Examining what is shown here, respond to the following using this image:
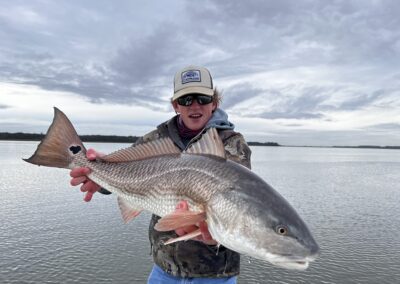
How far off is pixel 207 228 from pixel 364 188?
2926cm

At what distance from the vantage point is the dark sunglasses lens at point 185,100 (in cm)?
454

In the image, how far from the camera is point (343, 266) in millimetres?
13367

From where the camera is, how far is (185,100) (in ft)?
14.9

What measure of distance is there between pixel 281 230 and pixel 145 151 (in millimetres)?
1921

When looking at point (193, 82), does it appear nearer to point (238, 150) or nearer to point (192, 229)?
point (238, 150)

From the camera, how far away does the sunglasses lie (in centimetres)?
454

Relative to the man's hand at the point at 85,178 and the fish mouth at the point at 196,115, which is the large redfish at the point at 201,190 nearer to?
the man's hand at the point at 85,178

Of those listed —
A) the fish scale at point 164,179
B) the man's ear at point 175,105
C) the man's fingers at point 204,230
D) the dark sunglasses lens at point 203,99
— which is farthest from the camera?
the man's ear at point 175,105

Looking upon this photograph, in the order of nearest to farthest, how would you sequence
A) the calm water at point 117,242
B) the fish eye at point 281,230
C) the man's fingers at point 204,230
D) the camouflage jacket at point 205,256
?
the fish eye at point 281,230
the man's fingers at point 204,230
the camouflage jacket at point 205,256
the calm water at point 117,242

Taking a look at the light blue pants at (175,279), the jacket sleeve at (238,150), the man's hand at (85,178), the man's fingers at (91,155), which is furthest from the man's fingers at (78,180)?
the jacket sleeve at (238,150)

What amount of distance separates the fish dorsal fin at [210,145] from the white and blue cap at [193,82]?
2.57ft

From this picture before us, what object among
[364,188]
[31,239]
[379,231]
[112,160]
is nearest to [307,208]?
[379,231]

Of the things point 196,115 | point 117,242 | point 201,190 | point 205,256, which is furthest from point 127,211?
point 117,242

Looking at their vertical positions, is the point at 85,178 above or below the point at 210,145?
below
